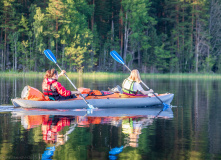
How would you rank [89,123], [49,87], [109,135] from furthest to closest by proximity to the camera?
[49,87]
[89,123]
[109,135]

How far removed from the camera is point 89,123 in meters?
9.46

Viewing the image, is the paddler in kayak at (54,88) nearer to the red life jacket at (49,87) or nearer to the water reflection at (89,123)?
the red life jacket at (49,87)

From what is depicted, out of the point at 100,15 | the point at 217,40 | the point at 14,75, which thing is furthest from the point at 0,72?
the point at 217,40

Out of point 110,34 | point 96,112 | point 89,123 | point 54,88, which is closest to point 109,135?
point 89,123

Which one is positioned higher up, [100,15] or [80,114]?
[100,15]

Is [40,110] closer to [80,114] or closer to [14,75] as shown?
[80,114]

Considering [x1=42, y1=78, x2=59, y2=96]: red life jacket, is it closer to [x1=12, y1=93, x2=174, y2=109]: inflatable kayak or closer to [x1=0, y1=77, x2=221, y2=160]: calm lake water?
[x1=12, y1=93, x2=174, y2=109]: inflatable kayak

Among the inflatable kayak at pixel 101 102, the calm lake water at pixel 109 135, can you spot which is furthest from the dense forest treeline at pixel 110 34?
the calm lake water at pixel 109 135

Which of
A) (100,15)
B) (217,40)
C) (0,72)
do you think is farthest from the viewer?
(217,40)

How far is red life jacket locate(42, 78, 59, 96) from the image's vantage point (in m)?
11.9

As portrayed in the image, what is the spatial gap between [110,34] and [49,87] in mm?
39303

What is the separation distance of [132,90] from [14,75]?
30112 millimetres

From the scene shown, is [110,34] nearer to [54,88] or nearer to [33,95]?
[33,95]

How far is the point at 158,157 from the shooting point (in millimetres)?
6082
